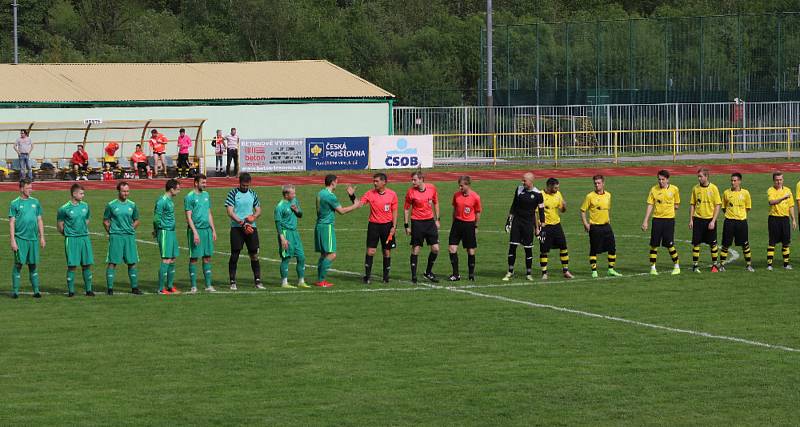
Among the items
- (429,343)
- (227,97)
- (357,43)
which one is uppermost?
(357,43)

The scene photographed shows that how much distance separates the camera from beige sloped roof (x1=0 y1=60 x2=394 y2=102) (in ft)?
187

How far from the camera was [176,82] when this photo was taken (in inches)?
2399

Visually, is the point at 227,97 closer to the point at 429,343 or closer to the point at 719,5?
the point at 429,343

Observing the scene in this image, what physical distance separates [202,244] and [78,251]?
6.46 feet

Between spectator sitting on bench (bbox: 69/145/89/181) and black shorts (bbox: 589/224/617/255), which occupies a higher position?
spectator sitting on bench (bbox: 69/145/89/181)

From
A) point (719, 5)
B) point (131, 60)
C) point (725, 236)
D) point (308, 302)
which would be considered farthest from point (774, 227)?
point (719, 5)

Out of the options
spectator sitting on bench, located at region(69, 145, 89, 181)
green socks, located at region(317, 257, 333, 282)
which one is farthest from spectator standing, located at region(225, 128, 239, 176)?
green socks, located at region(317, 257, 333, 282)

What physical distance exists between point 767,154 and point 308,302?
41805 mm

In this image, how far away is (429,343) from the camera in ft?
57.6

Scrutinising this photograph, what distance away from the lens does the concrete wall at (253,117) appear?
54938 mm

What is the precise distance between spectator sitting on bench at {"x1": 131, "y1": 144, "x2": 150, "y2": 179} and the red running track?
792mm

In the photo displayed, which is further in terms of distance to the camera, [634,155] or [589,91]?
[589,91]

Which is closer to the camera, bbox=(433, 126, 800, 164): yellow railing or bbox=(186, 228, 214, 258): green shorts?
bbox=(186, 228, 214, 258): green shorts

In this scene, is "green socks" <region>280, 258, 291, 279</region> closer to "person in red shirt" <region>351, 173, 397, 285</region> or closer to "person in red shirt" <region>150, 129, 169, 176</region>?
"person in red shirt" <region>351, 173, 397, 285</region>
